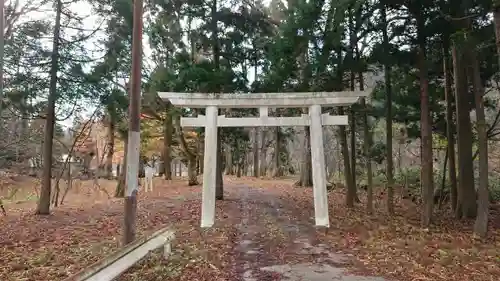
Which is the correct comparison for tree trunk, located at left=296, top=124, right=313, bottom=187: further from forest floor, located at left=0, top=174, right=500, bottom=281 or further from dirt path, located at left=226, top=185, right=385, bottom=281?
dirt path, located at left=226, top=185, right=385, bottom=281

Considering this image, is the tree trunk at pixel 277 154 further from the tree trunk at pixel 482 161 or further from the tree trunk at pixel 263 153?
the tree trunk at pixel 482 161

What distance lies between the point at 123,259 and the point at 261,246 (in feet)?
11.9

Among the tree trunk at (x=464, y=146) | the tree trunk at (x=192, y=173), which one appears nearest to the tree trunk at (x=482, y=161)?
the tree trunk at (x=464, y=146)

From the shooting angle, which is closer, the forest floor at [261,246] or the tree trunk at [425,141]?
the forest floor at [261,246]

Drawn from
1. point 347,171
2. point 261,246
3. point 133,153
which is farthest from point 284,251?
point 347,171

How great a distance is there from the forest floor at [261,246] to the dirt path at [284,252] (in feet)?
0.05

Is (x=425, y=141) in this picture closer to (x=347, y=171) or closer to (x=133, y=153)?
(x=347, y=171)

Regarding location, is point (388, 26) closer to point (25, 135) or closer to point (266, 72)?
point (266, 72)

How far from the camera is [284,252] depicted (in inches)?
285

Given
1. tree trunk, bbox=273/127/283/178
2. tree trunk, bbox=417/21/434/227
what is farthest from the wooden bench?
tree trunk, bbox=273/127/283/178

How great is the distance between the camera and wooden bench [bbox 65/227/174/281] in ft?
12.4

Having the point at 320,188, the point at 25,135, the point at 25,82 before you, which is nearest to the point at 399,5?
the point at 320,188

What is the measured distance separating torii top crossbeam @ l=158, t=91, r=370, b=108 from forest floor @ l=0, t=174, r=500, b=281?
10.1ft

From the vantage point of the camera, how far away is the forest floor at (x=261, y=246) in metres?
5.94
